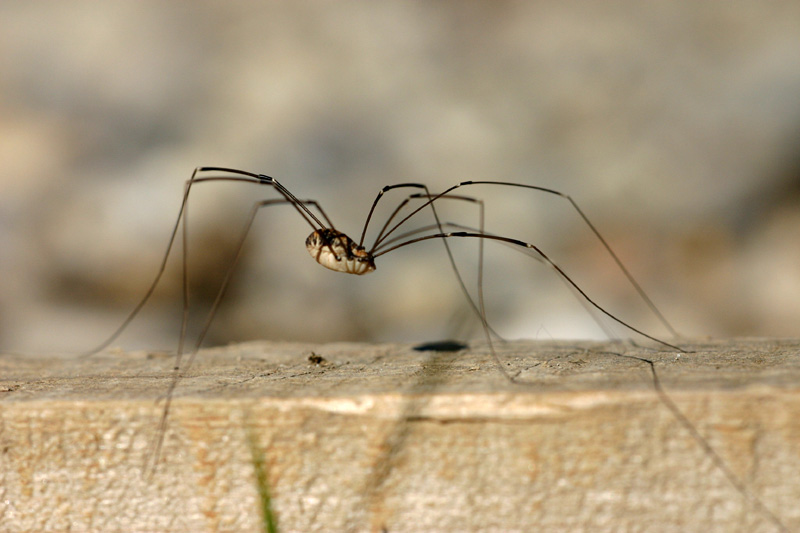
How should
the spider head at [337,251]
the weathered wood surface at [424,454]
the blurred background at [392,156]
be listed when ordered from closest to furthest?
the weathered wood surface at [424,454] → the spider head at [337,251] → the blurred background at [392,156]

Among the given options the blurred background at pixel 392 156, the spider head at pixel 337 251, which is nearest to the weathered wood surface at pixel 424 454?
the spider head at pixel 337 251

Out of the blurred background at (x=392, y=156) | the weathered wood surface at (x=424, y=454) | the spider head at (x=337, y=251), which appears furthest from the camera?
the blurred background at (x=392, y=156)

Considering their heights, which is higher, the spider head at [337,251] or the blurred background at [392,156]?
the blurred background at [392,156]

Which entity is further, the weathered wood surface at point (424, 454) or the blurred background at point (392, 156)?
the blurred background at point (392, 156)

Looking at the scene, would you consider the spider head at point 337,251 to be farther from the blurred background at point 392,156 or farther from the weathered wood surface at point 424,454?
the blurred background at point 392,156

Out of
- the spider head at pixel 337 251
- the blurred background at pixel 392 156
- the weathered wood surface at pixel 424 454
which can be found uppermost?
the blurred background at pixel 392 156
